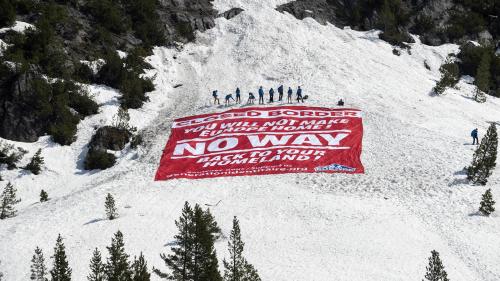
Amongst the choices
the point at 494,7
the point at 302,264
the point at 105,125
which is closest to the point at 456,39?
the point at 494,7

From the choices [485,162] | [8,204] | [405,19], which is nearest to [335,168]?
[485,162]

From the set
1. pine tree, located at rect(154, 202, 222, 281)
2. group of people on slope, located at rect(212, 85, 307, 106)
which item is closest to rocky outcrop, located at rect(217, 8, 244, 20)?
group of people on slope, located at rect(212, 85, 307, 106)

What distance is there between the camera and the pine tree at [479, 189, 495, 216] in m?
29.0

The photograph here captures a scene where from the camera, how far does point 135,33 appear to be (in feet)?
189

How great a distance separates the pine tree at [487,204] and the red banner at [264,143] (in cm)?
797

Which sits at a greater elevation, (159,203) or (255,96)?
(255,96)

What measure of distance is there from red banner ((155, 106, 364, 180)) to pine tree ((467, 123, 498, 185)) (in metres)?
6.71

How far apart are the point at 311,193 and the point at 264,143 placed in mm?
7337

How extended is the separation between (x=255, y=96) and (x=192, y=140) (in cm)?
956

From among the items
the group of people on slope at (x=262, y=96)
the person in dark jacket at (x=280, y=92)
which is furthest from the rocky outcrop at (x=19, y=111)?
the person in dark jacket at (x=280, y=92)

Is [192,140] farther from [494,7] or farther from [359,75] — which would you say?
[494,7]

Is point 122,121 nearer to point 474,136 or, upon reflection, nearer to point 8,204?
point 8,204

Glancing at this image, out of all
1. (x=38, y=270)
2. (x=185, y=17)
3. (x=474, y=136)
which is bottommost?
(x=38, y=270)

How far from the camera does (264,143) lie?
3834cm
